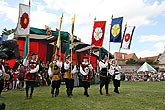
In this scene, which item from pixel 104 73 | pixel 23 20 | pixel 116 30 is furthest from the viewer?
pixel 116 30

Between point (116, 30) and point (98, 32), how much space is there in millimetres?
903

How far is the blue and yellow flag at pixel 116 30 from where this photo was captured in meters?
14.2

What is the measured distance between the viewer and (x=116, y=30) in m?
14.2

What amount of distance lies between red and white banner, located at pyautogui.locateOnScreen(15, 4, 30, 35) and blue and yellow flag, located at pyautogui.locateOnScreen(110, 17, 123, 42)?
168 inches

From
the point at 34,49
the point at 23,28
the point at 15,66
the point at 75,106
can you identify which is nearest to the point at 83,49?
the point at 34,49

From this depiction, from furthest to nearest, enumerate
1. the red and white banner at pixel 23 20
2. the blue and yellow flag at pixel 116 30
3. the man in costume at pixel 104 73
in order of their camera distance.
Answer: the blue and yellow flag at pixel 116 30, the man in costume at pixel 104 73, the red and white banner at pixel 23 20

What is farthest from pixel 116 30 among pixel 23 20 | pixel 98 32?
pixel 23 20

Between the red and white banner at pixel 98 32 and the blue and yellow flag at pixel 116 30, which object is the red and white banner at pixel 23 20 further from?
the blue and yellow flag at pixel 116 30

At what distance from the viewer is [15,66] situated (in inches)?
810

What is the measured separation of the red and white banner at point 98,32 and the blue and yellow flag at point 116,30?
49cm

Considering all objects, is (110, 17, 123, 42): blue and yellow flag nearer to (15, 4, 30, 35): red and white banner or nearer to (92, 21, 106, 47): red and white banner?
(92, 21, 106, 47): red and white banner

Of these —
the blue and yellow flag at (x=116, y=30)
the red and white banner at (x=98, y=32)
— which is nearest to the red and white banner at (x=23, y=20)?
the red and white banner at (x=98, y=32)

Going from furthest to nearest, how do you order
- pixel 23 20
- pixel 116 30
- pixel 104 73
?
1. pixel 116 30
2. pixel 104 73
3. pixel 23 20

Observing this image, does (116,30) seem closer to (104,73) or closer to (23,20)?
(104,73)
